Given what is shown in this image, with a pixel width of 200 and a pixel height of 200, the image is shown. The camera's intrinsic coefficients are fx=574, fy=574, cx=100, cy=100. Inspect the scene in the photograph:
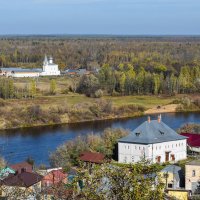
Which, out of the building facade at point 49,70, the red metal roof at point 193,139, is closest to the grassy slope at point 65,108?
the red metal roof at point 193,139

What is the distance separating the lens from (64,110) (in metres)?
35.0

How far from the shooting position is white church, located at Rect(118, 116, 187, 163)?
777 inches

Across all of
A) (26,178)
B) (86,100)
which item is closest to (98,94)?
(86,100)

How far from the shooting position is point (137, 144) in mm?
19812

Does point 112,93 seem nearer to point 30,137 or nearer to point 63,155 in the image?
point 30,137

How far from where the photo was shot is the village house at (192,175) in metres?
15.9

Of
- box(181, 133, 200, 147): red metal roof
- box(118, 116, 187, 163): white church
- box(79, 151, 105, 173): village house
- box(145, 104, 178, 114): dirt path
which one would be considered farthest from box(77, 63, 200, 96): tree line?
box(79, 151, 105, 173): village house

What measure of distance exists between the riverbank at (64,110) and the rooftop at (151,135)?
43.0 feet

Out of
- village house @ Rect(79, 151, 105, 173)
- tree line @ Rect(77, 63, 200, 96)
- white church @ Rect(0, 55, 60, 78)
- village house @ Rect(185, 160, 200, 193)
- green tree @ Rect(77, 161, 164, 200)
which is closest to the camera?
green tree @ Rect(77, 161, 164, 200)

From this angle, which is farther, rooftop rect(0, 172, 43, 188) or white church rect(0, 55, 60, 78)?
white church rect(0, 55, 60, 78)

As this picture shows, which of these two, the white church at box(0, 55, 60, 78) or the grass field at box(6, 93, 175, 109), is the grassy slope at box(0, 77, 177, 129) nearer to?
the grass field at box(6, 93, 175, 109)

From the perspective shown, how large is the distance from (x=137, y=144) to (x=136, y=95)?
23589 millimetres

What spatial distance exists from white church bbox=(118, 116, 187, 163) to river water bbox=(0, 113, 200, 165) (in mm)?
2850

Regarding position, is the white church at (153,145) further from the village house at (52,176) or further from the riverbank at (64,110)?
the riverbank at (64,110)
